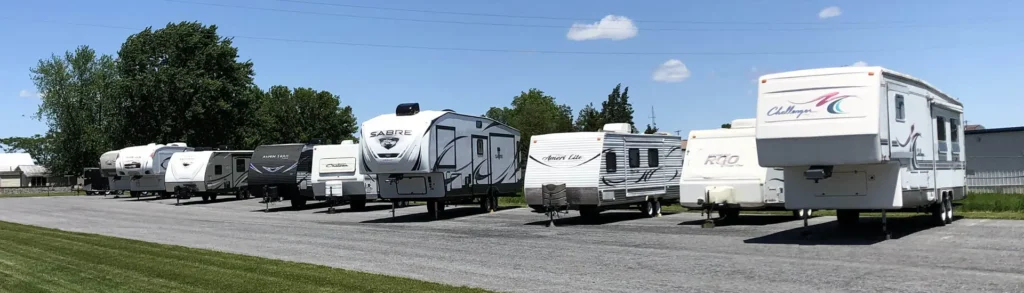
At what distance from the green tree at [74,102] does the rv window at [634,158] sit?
212ft

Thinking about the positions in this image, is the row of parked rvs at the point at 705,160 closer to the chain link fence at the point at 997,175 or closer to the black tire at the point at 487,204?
the black tire at the point at 487,204

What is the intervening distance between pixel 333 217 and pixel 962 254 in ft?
62.0

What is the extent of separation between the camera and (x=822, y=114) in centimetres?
1409

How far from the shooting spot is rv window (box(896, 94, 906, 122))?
14784 mm

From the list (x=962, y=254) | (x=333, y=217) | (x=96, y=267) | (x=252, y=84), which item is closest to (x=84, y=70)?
(x=252, y=84)

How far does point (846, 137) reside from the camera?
13898mm

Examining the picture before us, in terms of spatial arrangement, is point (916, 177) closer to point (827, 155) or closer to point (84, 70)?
point (827, 155)

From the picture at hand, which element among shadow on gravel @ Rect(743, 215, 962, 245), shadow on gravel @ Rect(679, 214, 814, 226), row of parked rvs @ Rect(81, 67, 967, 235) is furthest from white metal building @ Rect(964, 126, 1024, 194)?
row of parked rvs @ Rect(81, 67, 967, 235)

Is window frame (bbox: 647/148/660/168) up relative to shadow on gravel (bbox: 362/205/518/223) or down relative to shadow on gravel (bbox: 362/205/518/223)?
up

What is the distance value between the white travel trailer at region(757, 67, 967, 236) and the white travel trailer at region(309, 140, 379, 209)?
652 inches

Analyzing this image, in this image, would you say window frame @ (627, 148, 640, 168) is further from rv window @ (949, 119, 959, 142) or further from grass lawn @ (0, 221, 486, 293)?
grass lawn @ (0, 221, 486, 293)

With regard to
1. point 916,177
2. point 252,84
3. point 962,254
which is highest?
point 252,84

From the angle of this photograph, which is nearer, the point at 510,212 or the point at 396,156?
the point at 396,156

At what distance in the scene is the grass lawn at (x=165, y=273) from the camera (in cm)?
1039
